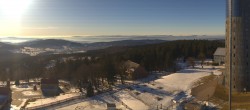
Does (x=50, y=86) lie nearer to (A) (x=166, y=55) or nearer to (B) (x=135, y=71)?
(B) (x=135, y=71)

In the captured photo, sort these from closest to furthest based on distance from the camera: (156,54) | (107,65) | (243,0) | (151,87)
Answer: (243,0) → (151,87) → (107,65) → (156,54)

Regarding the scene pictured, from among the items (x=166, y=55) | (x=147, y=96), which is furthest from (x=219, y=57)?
(x=147, y=96)

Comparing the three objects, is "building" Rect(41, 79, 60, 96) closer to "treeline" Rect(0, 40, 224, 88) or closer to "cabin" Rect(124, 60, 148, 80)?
"treeline" Rect(0, 40, 224, 88)

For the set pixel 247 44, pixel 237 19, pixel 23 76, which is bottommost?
pixel 23 76

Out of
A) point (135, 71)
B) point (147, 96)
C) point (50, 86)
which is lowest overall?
point (50, 86)

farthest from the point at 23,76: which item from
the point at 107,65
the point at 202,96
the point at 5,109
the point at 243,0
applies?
the point at 243,0

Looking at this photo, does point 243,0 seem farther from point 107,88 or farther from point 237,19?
point 107,88

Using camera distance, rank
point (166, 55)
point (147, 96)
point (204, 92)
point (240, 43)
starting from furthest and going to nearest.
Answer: point (166, 55) → point (147, 96) → point (204, 92) → point (240, 43)

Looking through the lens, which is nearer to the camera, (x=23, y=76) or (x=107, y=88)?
(x=107, y=88)

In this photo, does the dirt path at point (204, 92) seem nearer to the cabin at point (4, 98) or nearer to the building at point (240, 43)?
the building at point (240, 43)
